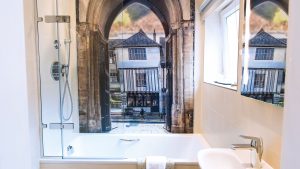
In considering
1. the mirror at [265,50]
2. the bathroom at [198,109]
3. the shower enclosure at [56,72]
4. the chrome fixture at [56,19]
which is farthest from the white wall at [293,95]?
the chrome fixture at [56,19]

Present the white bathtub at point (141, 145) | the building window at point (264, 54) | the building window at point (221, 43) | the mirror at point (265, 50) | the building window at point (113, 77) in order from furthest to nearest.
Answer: the building window at point (113, 77) < the white bathtub at point (141, 145) < the building window at point (221, 43) < the building window at point (264, 54) < the mirror at point (265, 50)

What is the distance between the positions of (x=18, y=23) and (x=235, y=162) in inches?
60.6

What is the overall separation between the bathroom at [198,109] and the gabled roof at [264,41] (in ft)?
1.09

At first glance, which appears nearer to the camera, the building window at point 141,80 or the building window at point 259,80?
the building window at point 259,80

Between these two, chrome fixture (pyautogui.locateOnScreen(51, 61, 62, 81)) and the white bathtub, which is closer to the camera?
chrome fixture (pyautogui.locateOnScreen(51, 61, 62, 81))

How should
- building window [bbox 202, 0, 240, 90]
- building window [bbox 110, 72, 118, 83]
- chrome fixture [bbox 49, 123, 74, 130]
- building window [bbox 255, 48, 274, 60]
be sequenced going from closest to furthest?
1. building window [bbox 255, 48, 274, 60]
2. building window [bbox 202, 0, 240, 90]
3. chrome fixture [bbox 49, 123, 74, 130]
4. building window [bbox 110, 72, 118, 83]

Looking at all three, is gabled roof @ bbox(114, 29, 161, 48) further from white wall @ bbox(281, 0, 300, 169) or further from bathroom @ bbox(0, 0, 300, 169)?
white wall @ bbox(281, 0, 300, 169)

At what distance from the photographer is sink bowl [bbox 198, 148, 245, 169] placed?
159 cm

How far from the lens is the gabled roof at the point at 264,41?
131 centimetres

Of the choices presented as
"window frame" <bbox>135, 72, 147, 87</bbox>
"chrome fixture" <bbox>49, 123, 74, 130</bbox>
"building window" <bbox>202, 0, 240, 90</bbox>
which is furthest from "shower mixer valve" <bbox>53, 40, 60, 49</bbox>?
"building window" <bbox>202, 0, 240, 90</bbox>

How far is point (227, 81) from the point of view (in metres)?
2.59

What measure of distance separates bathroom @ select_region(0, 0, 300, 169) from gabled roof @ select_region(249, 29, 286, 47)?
13.1 inches

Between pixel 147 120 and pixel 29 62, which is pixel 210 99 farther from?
pixel 29 62

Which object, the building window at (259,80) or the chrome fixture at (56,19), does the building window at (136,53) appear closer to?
the chrome fixture at (56,19)
